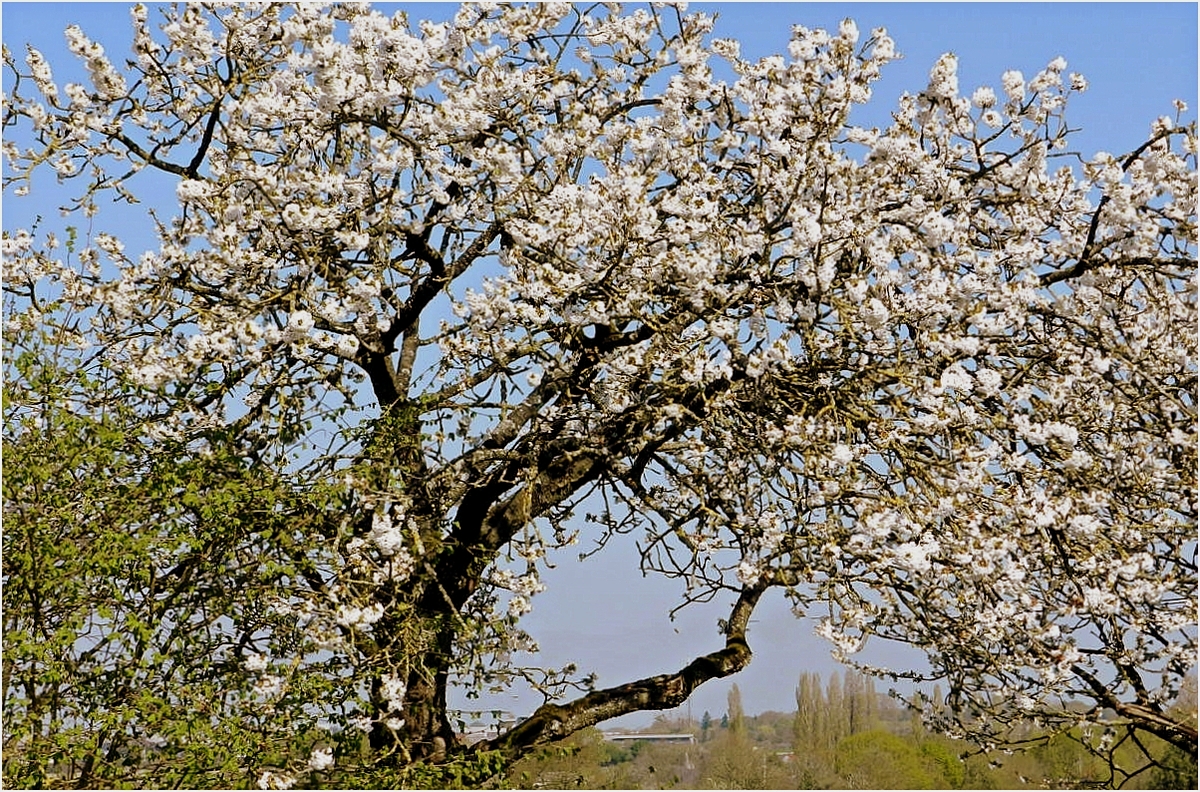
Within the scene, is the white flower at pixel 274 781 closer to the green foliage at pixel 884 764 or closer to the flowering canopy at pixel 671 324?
the flowering canopy at pixel 671 324

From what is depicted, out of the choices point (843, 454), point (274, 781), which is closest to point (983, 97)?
point (843, 454)

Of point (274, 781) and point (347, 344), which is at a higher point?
point (347, 344)

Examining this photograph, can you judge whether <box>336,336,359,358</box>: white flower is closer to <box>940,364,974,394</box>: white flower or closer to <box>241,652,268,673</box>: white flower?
<box>241,652,268,673</box>: white flower

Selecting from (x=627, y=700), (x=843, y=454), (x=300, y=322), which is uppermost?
(x=300, y=322)

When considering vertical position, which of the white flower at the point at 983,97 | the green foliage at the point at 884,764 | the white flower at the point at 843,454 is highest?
the white flower at the point at 983,97

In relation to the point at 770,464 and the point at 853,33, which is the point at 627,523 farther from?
the point at 853,33

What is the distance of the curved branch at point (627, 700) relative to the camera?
297 inches

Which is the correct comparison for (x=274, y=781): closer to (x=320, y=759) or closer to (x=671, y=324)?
(x=320, y=759)

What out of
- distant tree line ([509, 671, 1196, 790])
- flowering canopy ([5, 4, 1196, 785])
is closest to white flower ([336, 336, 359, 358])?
flowering canopy ([5, 4, 1196, 785])

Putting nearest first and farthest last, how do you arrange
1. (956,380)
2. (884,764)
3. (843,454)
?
(843,454) < (956,380) < (884,764)

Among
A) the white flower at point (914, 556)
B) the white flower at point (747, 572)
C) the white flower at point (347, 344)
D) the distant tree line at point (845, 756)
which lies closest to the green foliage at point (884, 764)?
the distant tree line at point (845, 756)

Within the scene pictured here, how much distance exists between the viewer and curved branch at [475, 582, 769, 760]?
7531 mm

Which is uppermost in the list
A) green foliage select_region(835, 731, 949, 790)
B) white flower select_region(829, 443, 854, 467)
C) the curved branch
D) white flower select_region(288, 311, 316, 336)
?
white flower select_region(288, 311, 316, 336)

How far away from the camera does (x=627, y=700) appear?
7.77 metres
